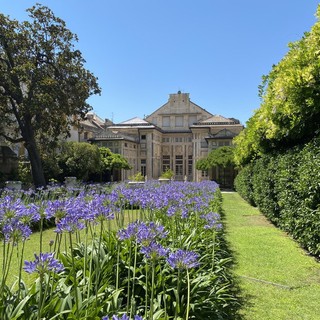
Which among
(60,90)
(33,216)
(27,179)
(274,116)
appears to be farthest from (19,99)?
(33,216)

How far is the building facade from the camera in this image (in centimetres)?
4375

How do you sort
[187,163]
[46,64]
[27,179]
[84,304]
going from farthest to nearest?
[187,163] → [27,179] → [46,64] → [84,304]

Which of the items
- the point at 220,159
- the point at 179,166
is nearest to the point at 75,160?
the point at 220,159

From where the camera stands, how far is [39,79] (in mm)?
16625

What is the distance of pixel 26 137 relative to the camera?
17234 millimetres

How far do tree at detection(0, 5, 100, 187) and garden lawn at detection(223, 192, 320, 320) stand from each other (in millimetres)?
11715

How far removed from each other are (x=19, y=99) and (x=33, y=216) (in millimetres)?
15352

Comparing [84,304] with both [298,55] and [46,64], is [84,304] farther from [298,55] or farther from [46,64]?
[46,64]

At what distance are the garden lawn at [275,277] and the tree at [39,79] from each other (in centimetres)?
1172

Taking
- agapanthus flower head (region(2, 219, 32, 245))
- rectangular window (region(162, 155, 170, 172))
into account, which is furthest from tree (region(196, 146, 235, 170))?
agapanthus flower head (region(2, 219, 32, 245))

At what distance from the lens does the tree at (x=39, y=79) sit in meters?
16.2

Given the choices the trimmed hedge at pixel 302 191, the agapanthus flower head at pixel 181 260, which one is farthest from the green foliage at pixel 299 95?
the agapanthus flower head at pixel 181 260

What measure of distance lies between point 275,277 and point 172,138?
52.0m

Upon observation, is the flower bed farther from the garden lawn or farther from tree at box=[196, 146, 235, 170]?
tree at box=[196, 146, 235, 170]
